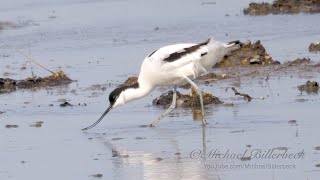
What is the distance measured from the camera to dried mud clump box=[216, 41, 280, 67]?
40.7ft

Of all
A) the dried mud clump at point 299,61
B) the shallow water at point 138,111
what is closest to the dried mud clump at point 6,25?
the shallow water at point 138,111

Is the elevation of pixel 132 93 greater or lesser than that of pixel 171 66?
lesser

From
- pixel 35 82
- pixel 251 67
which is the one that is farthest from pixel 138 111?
pixel 251 67

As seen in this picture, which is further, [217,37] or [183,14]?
[183,14]

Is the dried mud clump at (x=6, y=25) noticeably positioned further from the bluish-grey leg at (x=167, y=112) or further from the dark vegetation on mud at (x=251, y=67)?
the bluish-grey leg at (x=167, y=112)

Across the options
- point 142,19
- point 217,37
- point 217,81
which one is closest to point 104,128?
point 217,81

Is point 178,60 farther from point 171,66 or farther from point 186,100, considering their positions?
point 186,100

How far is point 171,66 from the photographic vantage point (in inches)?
373

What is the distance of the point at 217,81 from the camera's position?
38.2ft

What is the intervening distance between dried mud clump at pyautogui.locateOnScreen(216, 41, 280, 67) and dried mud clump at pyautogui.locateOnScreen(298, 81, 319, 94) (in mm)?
1709

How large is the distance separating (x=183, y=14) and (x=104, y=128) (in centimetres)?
854

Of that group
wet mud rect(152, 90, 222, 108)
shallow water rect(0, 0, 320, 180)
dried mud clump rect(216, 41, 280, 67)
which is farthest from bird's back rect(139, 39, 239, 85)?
dried mud clump rect(216, 41, 280, 67)

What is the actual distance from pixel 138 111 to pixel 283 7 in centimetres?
785

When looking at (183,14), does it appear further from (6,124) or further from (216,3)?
(6,124)
